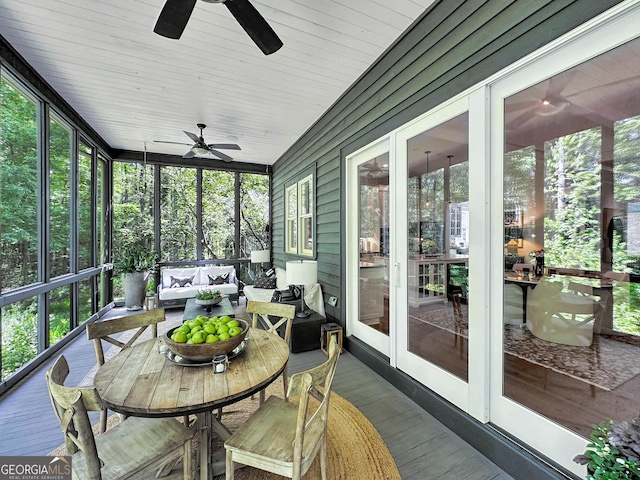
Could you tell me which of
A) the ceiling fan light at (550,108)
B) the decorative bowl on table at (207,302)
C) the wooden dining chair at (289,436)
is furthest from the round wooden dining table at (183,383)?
the decorative bowl on table at (207,302)

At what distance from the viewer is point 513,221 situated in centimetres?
188

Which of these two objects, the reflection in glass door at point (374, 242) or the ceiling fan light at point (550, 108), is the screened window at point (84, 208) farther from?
the ceiling fan light at point (550, 108)

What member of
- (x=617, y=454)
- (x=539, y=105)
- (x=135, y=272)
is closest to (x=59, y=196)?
(x=135, y=272)

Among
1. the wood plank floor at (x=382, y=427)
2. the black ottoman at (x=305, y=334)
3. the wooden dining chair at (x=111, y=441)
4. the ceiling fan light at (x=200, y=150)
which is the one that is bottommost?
the wood plank floor at (x=382, y=427)

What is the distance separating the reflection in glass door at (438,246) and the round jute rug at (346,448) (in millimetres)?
785

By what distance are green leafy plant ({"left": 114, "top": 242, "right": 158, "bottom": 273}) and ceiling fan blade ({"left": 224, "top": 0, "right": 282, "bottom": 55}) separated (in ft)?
16.3

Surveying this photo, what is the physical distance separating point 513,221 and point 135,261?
607cm

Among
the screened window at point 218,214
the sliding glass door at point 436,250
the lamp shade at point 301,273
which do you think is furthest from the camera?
the screened window at point 218,214

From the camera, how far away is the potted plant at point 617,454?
990 millimetres

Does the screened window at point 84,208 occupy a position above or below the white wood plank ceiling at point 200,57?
below

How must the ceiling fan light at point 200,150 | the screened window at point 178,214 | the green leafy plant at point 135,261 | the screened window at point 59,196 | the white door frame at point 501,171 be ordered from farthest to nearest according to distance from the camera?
the screened window at point 178,214 < the green leafy plant at point 135,261 < the ceiling fan light at point 200,150 < the screened window at point 59,196 < the white door frame at point 501,171

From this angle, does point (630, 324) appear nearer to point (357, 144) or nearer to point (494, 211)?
point (494, 211)

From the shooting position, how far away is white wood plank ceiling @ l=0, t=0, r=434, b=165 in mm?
2268

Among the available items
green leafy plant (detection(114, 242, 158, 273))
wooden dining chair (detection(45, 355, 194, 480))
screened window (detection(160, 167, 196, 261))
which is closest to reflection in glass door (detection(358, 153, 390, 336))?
wooden dining chair (detection(45, 355, 194, 480))
